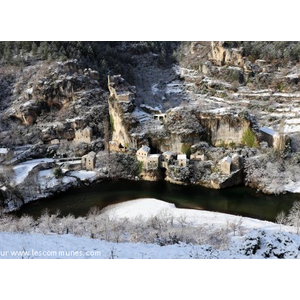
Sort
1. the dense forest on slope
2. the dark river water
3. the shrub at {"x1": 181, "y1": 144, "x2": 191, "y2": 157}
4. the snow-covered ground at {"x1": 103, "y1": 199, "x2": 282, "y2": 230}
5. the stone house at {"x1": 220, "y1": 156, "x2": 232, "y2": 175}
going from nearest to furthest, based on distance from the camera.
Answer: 1. the snow-covered ground at {"x1": 103, "y1": 199, "x2": 282, "y2": 230}
2. the dark river water
3. the stone house at {"x1": 220, "y1": 156, "x2": 232, "y2": 175}
4. the shrub at {"x1": 181, "y1": 144, "x2": 191, "y2": 157}
5. the dense forest on slope

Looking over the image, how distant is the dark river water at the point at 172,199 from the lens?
32.6 ft

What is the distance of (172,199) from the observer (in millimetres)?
10844

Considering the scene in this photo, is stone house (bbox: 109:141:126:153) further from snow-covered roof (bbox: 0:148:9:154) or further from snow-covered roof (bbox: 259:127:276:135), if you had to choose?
snow-covered roof (bbox: 259:127:276:135)

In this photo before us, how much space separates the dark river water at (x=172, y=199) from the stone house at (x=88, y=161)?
754mm

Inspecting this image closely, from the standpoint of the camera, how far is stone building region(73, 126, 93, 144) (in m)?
12.4

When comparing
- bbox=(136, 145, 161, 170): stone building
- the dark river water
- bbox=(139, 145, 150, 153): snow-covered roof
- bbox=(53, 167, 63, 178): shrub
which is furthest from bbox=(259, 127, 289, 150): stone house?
bbox=(53, 167, 63, 178): shrub

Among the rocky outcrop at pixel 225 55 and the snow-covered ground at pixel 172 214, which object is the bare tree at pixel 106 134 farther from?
the rocky outcrop at pixel 225 55

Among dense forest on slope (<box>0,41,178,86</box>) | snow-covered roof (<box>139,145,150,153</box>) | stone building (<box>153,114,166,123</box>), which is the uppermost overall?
dense forest on slope (<box>0,41,178,86</box>)

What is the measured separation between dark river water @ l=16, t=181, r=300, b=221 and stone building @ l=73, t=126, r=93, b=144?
2015mm

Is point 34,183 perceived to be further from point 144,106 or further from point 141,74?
point 141,74

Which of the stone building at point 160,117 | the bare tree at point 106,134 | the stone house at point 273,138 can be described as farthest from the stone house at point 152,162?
the stone house at point 273,138

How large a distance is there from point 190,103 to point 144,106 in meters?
2.15

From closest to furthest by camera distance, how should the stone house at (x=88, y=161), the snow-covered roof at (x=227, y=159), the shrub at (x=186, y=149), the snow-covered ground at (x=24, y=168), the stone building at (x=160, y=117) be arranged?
the snow-covered ground at (x=24, y=168) → the stone house at (x=88, y=161) → the snow-covered roof at (x=227, y=159) → the shrub at (x=186, y=149) → the stone building at (x=160, y=117)

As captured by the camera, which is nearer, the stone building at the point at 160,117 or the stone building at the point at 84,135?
the stone building at the point at 84,135
